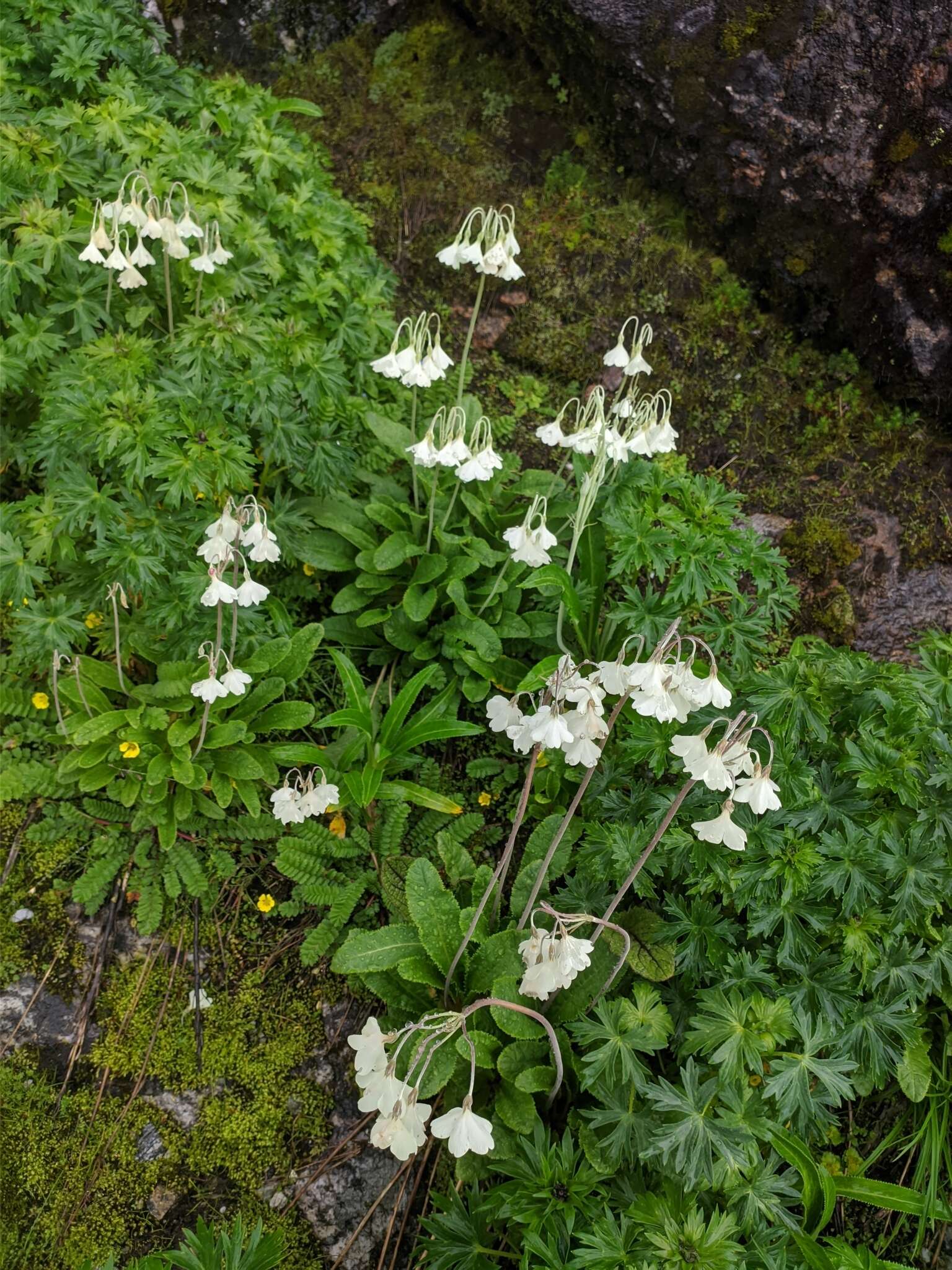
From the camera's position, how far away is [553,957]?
227cm

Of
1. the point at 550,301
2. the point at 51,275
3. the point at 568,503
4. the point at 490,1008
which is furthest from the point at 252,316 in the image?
the point at 490,1008

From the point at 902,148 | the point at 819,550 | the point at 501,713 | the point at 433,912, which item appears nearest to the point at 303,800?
the point at 433,912

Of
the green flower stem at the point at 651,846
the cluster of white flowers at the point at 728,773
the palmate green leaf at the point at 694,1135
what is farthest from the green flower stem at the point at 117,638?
the palmate green leaf at the point at 694,1135

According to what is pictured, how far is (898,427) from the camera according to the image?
4.68 metres

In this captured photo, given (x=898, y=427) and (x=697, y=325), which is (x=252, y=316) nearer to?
(x=697, y=325)

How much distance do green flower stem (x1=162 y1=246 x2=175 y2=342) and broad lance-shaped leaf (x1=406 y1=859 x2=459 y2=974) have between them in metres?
2.40

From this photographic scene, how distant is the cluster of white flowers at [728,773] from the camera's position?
2.11 m

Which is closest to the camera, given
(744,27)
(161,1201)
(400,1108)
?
(400,1108)

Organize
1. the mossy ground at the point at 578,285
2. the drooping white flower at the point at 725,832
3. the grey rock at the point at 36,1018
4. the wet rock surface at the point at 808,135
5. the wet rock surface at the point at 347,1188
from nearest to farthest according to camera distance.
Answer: the drooping white flower at the point at 725,832 < the wet rock surface at the point at 347,1188 < the grey rock at the point at 36,1018 < the wet rock surface at the point at 808,135 < the mossy ground at the point at 578,285

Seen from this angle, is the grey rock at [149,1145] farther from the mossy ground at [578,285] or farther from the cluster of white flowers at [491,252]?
the mossy ground at [578,285]

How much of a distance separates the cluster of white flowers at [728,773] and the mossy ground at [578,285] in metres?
2.48

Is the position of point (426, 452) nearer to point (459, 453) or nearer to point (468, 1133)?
point (459, 453)

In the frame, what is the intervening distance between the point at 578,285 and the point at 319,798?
11.3ft

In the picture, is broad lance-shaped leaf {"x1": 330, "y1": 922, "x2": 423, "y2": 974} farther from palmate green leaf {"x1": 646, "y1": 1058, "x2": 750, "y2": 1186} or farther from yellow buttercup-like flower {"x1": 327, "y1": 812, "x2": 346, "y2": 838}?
palmate green leaf {"x1": 646, "y1": 1058, "x2": 750, "y2": 1186}
